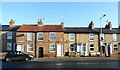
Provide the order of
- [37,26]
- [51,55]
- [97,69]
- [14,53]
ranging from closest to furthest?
[97,69] < [14,53] < [51,55] < [37,26]

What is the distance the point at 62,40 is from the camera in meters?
35.5

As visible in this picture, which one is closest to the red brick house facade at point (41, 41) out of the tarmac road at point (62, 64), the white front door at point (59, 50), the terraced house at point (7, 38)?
the white front door at point (59, 50)

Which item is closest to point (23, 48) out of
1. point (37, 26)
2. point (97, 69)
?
point (37, 26)

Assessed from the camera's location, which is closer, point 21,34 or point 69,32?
point 21,34

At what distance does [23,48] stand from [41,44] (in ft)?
12.1

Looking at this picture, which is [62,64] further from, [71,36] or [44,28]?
[71,36]

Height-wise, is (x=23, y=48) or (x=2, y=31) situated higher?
(x=2, y=31)

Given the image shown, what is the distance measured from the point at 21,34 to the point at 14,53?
922 cm

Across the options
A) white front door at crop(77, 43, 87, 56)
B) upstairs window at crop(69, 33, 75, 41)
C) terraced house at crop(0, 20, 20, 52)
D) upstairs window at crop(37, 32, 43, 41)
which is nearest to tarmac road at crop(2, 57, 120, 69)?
upstairs window at crop(37, 32, 43, 41)

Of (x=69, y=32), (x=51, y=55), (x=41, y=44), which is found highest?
(x=69, y=32)

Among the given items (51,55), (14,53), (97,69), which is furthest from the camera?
(51,55)

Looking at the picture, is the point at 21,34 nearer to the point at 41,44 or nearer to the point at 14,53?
the point at 41,44

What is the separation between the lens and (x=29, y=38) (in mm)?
35438

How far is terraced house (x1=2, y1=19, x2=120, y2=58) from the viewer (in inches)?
1383
